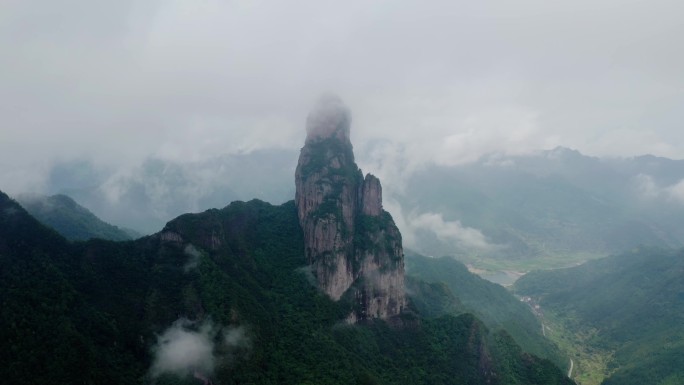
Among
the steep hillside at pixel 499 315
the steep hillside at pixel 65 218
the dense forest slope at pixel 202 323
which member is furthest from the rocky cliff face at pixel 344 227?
the steep hillside at pixel 65 218

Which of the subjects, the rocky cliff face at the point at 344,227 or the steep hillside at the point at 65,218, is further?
the steep hillside at the point at 65,218

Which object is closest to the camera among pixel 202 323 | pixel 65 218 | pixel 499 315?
pixel 202 323

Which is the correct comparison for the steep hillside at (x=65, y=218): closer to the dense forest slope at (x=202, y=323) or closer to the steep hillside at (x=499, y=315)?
the dense forest slope at (x=202, y=323)

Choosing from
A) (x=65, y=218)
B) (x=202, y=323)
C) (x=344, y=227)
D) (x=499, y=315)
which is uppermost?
(x=65, y=218)

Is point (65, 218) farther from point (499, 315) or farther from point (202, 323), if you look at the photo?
point (499, 315)

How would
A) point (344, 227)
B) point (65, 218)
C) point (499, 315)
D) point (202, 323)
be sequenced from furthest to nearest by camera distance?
point (499, 315)
point (65, 218)
point (344, 227)
point (202, 323)

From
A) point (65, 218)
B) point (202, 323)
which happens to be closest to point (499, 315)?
point (202, 323)

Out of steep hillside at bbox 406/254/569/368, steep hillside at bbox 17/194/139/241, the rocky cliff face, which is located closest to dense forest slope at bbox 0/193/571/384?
the rocky cliff face
